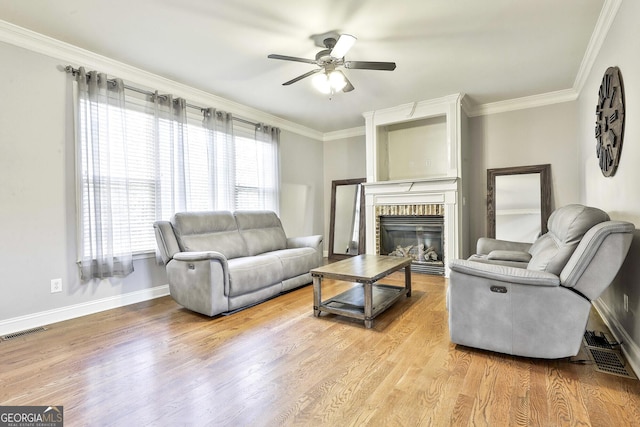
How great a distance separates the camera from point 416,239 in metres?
5.04

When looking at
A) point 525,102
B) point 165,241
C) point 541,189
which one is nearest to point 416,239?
point 541,189

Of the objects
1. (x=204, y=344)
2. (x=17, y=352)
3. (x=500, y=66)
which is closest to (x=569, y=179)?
(x=500, y=66)

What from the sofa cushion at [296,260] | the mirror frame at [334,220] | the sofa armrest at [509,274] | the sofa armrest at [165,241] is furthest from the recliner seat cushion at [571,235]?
the mirror frame at [334,220]

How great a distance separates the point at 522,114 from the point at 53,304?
20.2 feet

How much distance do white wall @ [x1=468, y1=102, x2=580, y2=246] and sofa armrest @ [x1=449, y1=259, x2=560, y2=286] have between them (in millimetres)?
3119

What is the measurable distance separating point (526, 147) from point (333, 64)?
11.2 ft

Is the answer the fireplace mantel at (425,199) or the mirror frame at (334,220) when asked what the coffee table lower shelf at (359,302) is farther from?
the mirror frame at (334,220)

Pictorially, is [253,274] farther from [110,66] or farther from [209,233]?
[110,66]

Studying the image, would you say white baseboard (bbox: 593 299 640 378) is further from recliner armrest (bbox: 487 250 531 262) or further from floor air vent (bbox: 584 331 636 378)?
recliner armrest (bbox: 487 250 531 262)

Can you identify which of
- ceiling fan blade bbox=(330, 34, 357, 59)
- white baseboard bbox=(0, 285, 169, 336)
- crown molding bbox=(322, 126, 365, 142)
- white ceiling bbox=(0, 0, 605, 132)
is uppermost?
white ceiling bbox=(0, 0, 605, 132)

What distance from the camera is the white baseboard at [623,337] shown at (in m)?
1.84

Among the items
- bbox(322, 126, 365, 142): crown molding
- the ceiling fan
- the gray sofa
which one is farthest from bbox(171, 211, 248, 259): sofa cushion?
bbox(322, 126, 365, 142): crown molding

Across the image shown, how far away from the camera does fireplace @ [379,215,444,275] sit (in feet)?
15.6

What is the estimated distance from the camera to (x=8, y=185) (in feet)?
8.62
